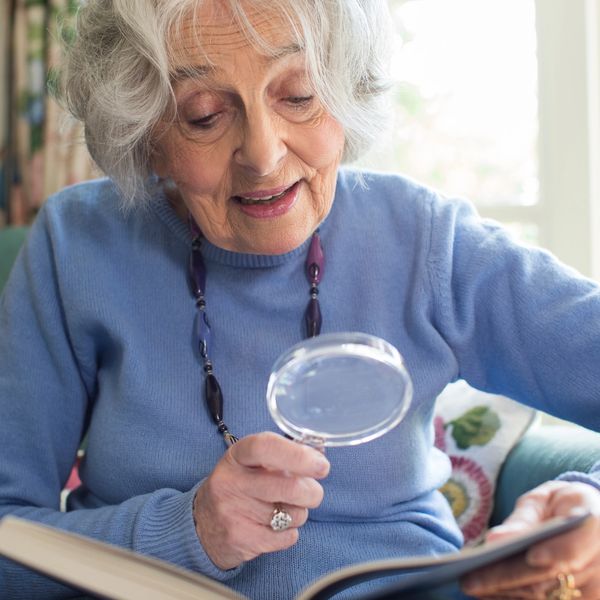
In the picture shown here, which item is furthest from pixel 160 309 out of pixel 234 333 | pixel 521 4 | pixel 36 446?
pixel 521 4

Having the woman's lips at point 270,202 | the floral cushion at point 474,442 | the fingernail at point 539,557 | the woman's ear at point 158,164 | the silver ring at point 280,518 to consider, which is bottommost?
the floral cushion at point 474,442

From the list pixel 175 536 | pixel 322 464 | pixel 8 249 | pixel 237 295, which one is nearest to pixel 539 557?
pixel 322 464

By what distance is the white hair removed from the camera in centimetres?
122

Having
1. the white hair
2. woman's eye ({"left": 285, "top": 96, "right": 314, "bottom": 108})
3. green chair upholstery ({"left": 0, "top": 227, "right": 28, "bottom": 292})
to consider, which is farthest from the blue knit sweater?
green chair upholstery ({"left": 0, "top": 227, "right": 28, "bottom": 292})

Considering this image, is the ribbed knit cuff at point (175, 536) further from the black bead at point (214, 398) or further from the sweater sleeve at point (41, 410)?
the black bead at point (214, 398)

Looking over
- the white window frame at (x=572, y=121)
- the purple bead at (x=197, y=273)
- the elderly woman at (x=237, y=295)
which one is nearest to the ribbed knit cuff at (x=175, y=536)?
the elderly woman at (x=237, y=295)

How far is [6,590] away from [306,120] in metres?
0.78

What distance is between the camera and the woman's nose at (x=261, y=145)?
121 cm

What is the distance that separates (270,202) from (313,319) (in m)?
0.19

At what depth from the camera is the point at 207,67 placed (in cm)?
122

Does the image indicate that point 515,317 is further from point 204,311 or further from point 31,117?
point 31,117

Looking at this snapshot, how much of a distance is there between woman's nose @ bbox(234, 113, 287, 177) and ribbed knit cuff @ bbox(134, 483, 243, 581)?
0.43 metres

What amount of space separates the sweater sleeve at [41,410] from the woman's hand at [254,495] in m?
0.13

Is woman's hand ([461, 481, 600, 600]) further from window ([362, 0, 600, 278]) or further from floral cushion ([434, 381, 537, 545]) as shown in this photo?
window ([362, 0, 600, 278])
